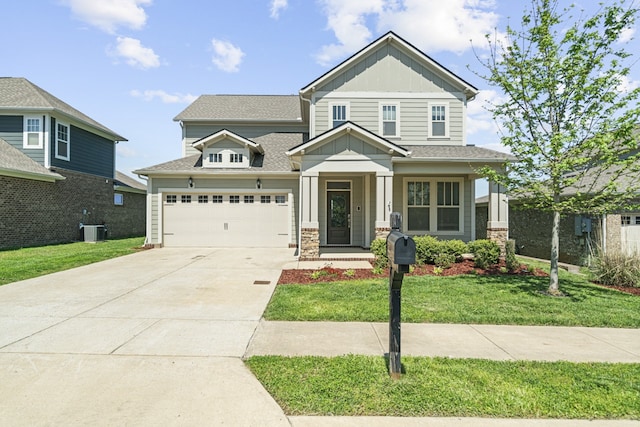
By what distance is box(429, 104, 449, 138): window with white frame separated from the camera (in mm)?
13742

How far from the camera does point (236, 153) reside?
584 inches

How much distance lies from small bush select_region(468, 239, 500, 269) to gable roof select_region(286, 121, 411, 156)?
144 inches

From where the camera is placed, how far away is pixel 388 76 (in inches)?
540

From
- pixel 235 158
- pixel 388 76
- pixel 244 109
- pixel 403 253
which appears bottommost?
pixel 403 253

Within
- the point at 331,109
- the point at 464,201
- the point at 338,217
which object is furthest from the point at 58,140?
the point at 464,201

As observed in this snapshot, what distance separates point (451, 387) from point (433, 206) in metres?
11.0

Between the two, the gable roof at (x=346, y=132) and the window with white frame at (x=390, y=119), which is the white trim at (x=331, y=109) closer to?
the window with white frame at (x=390, y=119)

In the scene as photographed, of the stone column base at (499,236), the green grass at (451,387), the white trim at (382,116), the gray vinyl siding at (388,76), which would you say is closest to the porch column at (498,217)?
the stone column base at (499,236)

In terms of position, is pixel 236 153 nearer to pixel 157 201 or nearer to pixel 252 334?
pixel 157 201

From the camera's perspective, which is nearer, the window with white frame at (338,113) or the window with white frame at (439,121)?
the window with white frame at (338,113)

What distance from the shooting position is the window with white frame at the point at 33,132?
639 inches

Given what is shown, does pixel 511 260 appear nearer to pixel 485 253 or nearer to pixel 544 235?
pixel 485 253

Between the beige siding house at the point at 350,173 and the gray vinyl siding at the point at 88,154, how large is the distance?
6.58m

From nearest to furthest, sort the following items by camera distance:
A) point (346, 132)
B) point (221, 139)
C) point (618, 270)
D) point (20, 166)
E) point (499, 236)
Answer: point (618, 270) < point (346, 132) < point (499, 236) < point (20, 166) < point (221, 139)
